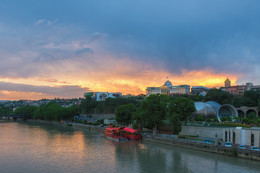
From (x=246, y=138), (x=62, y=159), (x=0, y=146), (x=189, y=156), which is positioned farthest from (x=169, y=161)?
(x=0, y=146)

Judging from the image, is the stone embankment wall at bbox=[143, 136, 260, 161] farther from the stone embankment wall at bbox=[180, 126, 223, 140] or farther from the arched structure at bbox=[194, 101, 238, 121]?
the arched structure at bbox=[194, 101, 238, 121]

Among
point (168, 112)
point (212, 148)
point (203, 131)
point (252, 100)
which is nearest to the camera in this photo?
point (212, 148)

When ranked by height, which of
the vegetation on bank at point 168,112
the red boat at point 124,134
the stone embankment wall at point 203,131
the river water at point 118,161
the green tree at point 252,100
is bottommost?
the river water at point 118,161

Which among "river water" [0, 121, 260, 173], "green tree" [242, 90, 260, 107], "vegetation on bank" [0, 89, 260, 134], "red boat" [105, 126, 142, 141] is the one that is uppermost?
"green tree" [242, 90, 260, 107]

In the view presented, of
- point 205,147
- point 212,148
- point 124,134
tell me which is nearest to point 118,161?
point 205,147

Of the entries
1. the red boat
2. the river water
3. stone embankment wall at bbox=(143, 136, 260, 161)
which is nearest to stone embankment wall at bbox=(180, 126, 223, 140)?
stone embankment wall at bbox=(143, 136, 260, 161)

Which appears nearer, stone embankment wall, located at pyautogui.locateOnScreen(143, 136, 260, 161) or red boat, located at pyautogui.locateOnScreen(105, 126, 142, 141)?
stone embankment wall, located at pyautogui.locateOnScreen(143, 136, 260, 161)

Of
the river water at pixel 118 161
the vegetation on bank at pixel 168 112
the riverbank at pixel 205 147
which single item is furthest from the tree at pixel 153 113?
the river water at pixel 118 161

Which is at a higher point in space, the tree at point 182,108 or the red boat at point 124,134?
the tree at point 182,108

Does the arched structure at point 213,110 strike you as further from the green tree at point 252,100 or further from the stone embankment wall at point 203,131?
the green tree at point 252,100

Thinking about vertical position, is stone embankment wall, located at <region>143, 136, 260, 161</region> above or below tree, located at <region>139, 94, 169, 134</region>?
below

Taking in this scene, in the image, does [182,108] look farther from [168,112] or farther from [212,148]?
[212,148]

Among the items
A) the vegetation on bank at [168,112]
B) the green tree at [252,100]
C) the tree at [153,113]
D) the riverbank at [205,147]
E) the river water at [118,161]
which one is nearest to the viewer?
the river water at [118,161]

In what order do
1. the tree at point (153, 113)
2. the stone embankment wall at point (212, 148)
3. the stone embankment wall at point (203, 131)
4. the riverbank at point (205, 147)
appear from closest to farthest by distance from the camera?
the stone embankment wall at point (212, 148) < the riverbank at point (205, 147) < the stone embankment wall at point (203, 131) < the tree at point (153, 113)
